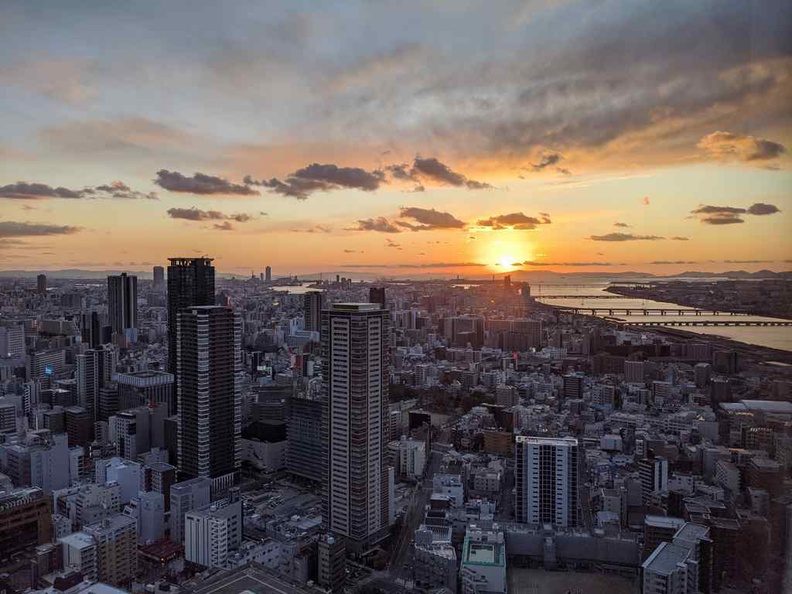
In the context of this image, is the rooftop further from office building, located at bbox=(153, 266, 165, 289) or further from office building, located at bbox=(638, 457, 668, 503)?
office building, located at bbox=(153, 266, 165, 289)

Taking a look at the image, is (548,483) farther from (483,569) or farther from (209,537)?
(209,537)

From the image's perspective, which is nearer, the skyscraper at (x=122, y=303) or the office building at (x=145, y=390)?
the office building at (x=145, y=390)

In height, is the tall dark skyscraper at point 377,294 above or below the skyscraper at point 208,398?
above

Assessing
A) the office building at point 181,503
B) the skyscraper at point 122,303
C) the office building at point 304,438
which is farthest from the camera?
the skyscraper at point 122,303

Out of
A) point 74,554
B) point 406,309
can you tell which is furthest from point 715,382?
point 406,309

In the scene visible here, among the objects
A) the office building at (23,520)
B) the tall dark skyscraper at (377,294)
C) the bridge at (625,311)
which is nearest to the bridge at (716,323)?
the bridge at (625,311)

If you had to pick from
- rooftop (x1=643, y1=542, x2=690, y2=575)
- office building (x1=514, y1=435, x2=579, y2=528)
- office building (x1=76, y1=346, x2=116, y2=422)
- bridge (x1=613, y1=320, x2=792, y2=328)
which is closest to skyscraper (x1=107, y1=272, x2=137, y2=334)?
office building (x1=76, y1=346, x2=116, y2=422)

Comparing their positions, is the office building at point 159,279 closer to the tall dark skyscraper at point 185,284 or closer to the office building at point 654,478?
the tall dark skyscraper at point 185,284
